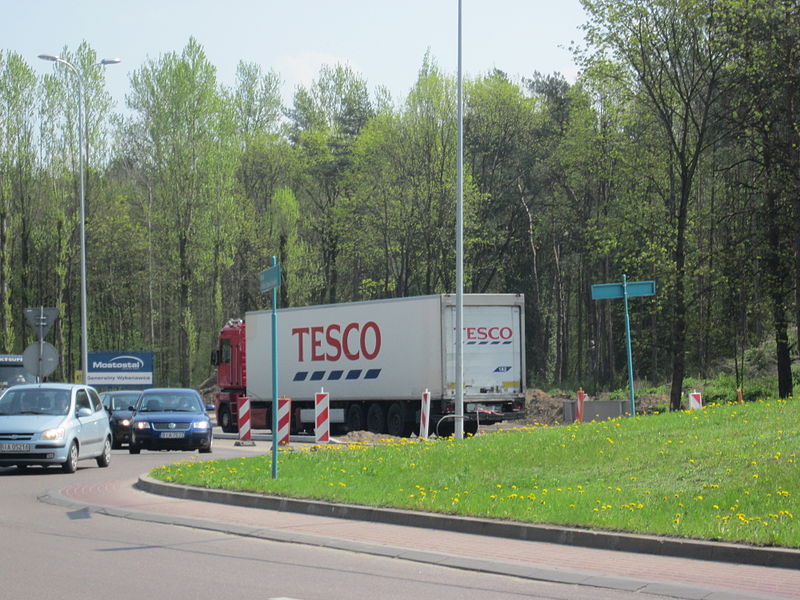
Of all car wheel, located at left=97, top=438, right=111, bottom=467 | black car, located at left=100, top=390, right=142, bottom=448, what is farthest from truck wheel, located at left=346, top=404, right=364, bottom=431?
car wheel, located at left=97, top=438, right=111, bottom=467

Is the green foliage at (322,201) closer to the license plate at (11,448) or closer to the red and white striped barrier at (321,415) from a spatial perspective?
the red and white striped barrier at (321,415)

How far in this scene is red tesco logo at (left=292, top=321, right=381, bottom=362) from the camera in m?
33.4

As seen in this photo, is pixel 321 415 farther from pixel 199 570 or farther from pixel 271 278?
pixel 199 570

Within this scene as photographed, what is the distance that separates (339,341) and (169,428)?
8407 mm

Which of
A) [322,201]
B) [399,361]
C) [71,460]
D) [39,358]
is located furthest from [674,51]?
[322,201]

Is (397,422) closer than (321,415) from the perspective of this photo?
No

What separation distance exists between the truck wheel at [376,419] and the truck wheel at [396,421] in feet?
0.84

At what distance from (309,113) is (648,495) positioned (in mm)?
62499

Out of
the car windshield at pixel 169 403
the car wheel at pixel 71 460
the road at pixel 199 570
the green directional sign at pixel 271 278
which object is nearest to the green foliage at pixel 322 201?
the car windshield at pixel 169 403

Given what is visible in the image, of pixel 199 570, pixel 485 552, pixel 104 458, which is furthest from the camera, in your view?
pixel 104 458

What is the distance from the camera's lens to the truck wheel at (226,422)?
41500 mm

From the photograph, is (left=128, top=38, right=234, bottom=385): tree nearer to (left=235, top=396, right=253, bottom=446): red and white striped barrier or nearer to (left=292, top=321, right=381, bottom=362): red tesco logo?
(left=292, top=321, right=381, bottom=362): red tesco logo

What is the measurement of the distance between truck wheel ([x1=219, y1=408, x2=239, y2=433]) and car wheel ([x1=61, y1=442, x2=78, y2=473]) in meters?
19.9

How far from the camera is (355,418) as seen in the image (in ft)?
112
